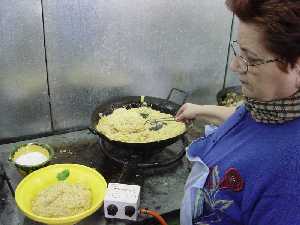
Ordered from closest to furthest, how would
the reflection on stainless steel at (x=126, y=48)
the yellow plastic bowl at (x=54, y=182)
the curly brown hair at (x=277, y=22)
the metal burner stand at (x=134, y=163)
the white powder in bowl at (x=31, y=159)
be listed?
the curly brown hair at (x=277, y=22)
the yellow plastic bowl at (x=54, y=182)
the white powder in bowl at (x=31, y=159)
the metal burner stand at (x=134, y=163)
the reflection on stainless steel at (x=126, y=48)

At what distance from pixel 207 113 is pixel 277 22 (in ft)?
3.41

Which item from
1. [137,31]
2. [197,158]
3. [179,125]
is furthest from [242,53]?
[137,31]

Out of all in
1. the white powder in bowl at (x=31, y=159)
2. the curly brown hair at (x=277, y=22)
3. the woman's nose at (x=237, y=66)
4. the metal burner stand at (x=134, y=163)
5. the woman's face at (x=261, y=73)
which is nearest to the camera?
the curly brown hair at (x=277, y=22)

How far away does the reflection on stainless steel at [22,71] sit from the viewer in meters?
2.00

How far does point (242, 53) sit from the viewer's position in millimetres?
1103

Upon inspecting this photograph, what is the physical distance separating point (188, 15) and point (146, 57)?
43cm

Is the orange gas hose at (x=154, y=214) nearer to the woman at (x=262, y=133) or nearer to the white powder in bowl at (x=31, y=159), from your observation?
the woman at (x=262, y=133)

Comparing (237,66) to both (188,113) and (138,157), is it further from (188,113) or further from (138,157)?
(138,157)

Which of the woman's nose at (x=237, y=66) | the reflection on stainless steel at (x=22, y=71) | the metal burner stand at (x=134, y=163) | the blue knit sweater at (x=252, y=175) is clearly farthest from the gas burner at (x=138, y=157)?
the woman's nose at (x=237, y=66)

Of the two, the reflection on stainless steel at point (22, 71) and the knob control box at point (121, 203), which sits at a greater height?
the reflection on stainless steel at point (22, 71)

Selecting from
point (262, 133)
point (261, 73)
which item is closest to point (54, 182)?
point (262, 133)

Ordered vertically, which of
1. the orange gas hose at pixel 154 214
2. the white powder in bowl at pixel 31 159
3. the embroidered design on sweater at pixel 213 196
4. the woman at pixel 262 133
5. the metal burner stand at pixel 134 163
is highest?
the woman at pixel 262 133

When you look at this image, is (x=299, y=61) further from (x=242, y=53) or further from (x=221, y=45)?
(x=221, y=45)

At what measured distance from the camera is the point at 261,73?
107 centimetres
